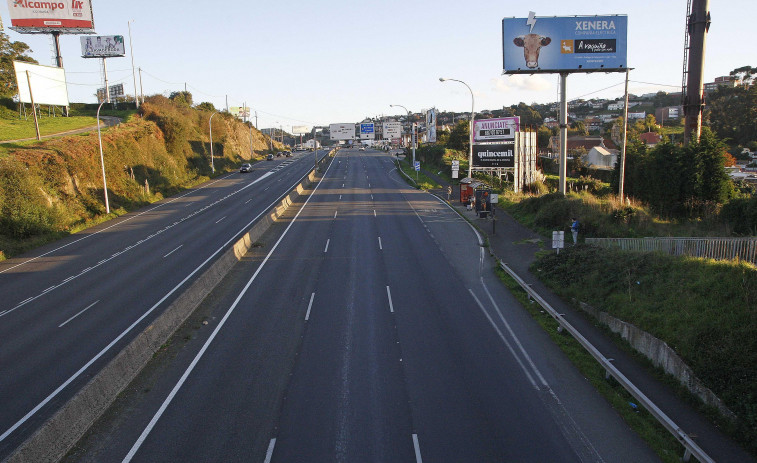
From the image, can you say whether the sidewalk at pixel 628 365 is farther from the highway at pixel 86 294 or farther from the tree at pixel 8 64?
the tree at pixel 8 64

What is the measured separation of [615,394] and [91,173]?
44.1m

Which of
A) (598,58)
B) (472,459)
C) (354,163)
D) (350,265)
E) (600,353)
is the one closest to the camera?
(472,459)

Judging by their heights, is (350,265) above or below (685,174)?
below

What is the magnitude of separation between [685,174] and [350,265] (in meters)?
20.9

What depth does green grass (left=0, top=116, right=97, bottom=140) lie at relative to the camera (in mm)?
51625

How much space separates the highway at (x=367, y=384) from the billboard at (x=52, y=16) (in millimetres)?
60452

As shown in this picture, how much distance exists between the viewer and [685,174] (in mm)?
30078

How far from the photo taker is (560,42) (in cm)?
3541

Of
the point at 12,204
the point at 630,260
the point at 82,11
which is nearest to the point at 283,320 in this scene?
the point at 630,260

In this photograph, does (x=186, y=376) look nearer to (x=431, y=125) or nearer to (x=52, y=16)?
(x=52, y=16)

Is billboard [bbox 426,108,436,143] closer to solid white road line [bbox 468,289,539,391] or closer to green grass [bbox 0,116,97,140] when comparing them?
green grass [bbox 0,116,97,140]

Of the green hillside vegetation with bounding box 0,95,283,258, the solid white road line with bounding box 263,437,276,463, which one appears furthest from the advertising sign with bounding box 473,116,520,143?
the solid white road line with bounding box 263,437,276,463

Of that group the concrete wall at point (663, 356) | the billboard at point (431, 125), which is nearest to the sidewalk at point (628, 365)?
the concrete wall at point (663, 356)

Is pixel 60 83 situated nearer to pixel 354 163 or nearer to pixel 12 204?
pixel 12 204
